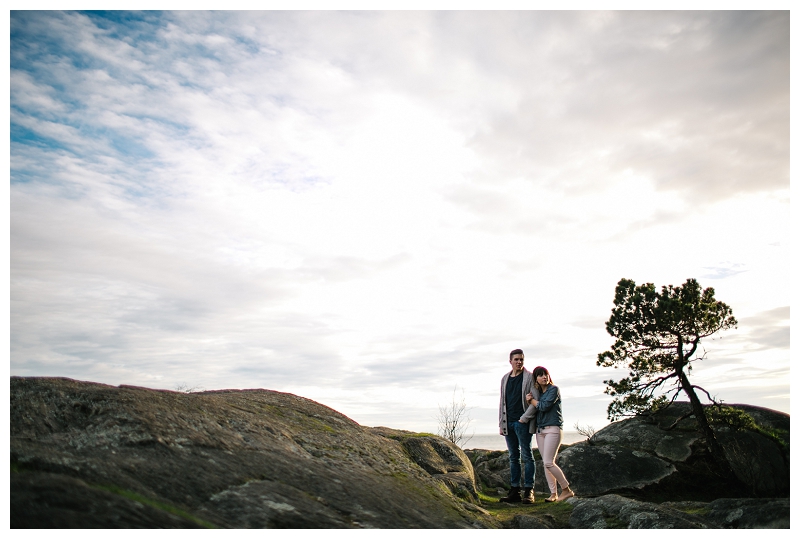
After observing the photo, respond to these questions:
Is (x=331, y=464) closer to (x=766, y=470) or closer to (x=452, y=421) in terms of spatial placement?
(x=766, y=470)

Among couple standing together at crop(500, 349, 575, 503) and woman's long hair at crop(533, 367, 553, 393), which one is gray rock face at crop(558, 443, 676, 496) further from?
woman's long hair at crop(533, 367, 553, 393)

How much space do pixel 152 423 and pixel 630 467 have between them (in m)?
13.4

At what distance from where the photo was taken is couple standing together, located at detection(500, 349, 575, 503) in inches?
362

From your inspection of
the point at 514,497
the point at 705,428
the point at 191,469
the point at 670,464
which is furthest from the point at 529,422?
the point at 705,428

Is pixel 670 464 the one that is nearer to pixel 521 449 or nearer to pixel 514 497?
pixel 521 449

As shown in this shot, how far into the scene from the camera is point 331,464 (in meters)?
6.21

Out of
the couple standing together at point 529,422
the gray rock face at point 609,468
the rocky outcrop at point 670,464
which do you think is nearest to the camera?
the couple standing together at point 529,422

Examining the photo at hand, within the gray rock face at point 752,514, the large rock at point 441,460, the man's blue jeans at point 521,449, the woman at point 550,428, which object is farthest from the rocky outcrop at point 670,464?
the gray rock face at point 752,514

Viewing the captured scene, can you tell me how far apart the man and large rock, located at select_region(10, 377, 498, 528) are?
267cm

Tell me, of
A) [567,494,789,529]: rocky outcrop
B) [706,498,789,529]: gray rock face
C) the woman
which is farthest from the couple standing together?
[706,498,789,529]: gray rock face

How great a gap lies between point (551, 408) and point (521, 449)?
4.46 feet

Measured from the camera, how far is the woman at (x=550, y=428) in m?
9.08

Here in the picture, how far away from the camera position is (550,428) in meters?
9.15

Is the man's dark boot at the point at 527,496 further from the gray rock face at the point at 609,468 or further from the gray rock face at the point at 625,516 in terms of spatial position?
the gray rock face at the point at 609,468
